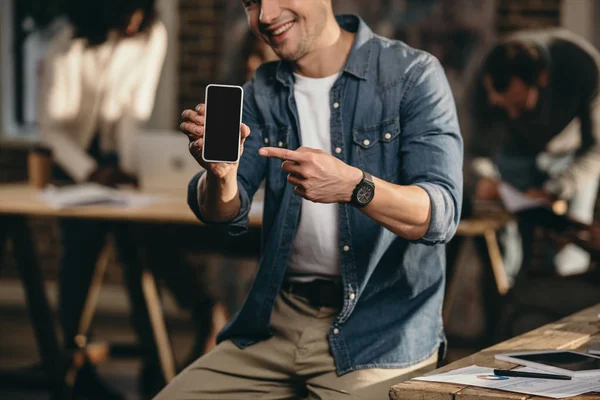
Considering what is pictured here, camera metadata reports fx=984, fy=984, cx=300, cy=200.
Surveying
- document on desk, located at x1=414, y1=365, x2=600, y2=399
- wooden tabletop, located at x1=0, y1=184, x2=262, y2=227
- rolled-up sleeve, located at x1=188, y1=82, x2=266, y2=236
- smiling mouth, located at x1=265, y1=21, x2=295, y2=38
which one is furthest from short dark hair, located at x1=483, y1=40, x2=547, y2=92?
document on desk, located at x1=414, y1=365, x2=600, y2=399

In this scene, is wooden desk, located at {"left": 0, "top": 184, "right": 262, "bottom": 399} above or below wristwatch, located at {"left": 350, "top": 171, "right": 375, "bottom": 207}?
below

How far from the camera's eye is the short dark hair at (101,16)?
4.09 metres

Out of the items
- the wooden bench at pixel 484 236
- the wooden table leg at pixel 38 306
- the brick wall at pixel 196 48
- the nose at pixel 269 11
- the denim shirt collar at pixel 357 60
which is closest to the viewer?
the nose at pixel 269 11

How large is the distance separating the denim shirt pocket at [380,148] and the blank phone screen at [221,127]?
0.35 m

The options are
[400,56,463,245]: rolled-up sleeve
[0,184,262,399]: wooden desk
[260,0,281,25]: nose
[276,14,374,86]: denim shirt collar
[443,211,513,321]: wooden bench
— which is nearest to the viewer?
[400,56,463,245]: rolled-up sleeve

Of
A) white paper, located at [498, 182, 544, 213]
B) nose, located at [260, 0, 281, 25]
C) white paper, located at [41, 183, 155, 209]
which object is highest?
nose, located at [260, 0, 281, 25]

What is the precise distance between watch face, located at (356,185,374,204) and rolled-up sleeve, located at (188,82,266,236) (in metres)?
0.37

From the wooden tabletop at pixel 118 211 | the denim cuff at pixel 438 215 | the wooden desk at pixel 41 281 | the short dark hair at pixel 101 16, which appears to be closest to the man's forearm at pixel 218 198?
the denim cuff at pixel 438 215

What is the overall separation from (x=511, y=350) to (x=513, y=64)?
256 cm

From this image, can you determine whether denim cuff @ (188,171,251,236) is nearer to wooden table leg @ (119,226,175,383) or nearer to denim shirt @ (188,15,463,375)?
denim shirt @ (188,15,463,375)

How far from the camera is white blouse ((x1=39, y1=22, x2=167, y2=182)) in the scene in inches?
160

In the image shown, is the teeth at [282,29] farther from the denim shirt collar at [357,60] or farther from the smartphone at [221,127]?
the smartphone at [221,127]

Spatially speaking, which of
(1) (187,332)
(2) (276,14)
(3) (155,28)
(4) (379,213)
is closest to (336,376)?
(4) (379,213)

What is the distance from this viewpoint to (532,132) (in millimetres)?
4168
